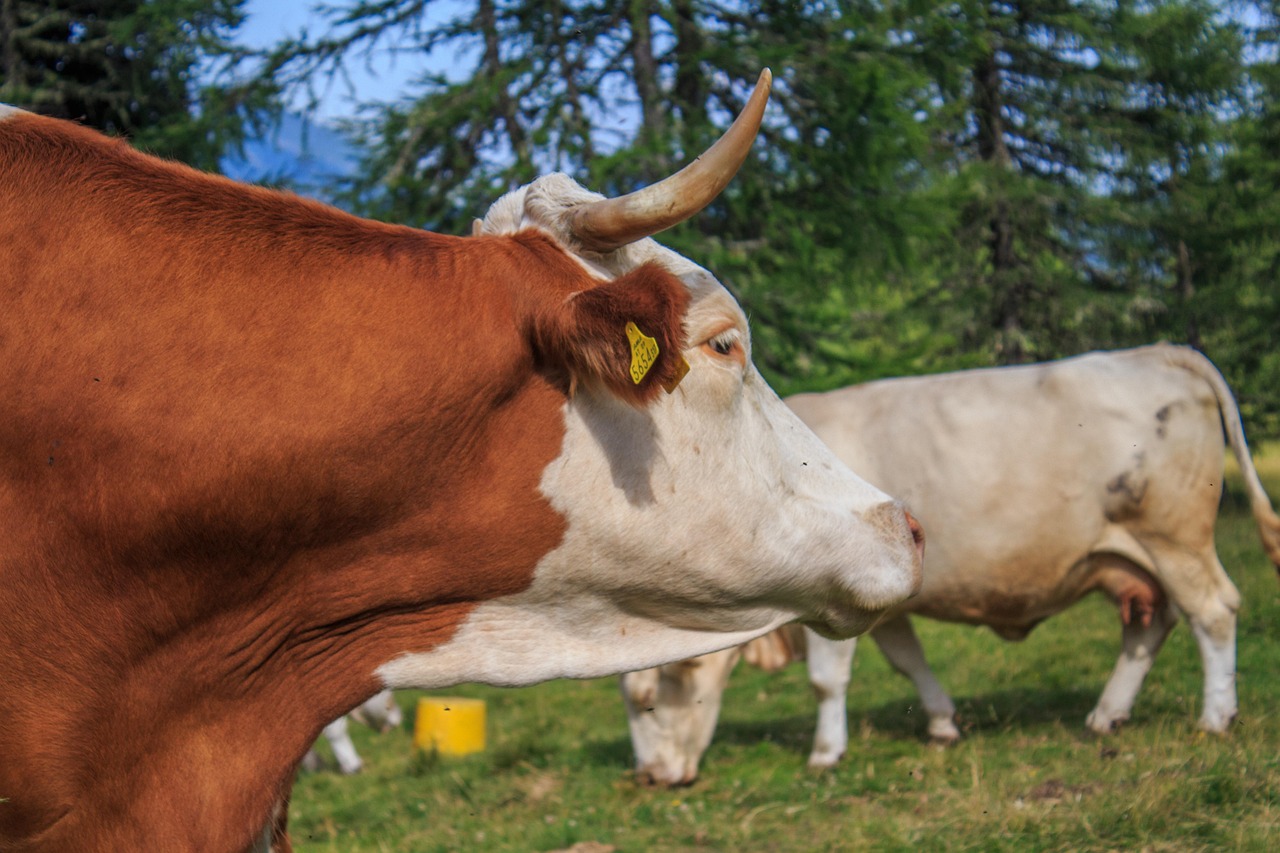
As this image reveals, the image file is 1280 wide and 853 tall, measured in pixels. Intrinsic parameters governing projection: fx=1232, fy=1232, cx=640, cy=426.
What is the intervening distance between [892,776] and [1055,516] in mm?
1635

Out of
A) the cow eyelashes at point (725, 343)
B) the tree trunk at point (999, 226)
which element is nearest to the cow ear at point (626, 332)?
the cow eyelashes at point (725, 343)

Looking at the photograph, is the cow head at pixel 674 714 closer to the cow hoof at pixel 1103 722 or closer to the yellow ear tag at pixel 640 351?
the cow hoof at pixel 1103 722

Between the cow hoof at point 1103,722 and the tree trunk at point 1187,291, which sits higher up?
the tree trunk at point 1187,291

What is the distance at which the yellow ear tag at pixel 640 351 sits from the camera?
6.57 feet

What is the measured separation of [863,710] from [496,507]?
5.82 metres

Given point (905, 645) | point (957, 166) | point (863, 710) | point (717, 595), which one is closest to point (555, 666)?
point (717, 595)

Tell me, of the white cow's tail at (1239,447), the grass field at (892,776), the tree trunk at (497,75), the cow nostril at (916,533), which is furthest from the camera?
the tree trunk at (497,75)

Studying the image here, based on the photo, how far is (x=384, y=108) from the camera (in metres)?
11.1

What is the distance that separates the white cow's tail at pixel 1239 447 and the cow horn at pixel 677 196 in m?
4.73

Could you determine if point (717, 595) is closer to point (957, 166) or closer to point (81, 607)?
point (81, 607)

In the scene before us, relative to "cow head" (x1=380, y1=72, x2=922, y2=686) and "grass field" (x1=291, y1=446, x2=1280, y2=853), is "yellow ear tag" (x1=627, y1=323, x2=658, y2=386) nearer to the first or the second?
"cow head" (x1=380, y1=72, x2=922, y2=686)

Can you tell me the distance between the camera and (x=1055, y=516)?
6.17 metres

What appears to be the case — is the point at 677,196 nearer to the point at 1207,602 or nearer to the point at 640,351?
the point at 640,351

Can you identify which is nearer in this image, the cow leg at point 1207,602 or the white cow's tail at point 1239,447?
the cow leg at point 1207,602
